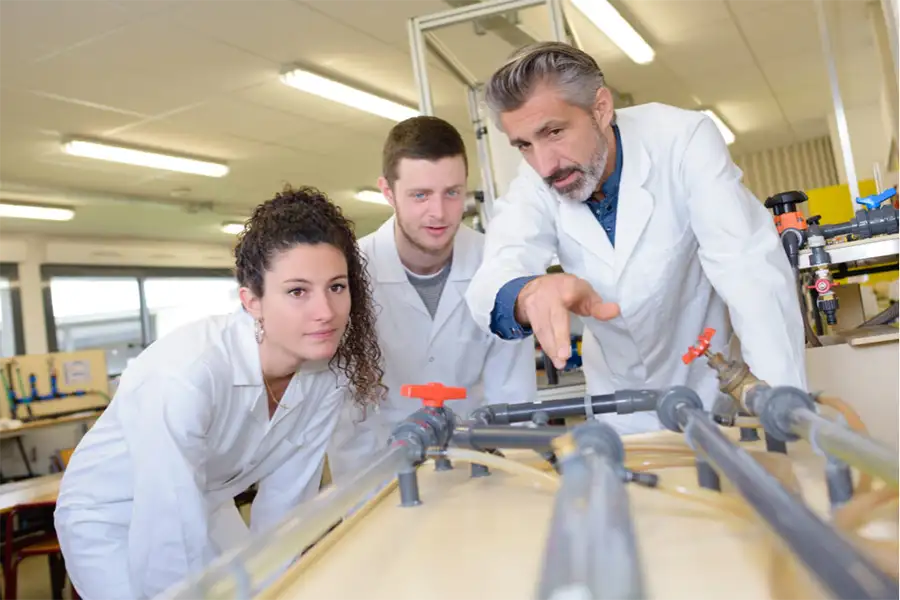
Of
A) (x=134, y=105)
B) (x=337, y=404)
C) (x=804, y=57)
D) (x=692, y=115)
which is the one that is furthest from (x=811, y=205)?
(x=134, y=105)

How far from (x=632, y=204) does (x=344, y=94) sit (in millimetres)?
3376

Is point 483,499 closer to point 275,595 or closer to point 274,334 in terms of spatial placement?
point 275,595

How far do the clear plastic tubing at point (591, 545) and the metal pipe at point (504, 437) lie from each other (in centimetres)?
25

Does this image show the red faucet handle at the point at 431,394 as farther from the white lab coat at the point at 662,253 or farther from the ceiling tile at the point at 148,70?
the ceiling tile at the point at 148,70

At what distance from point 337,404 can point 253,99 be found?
338cm

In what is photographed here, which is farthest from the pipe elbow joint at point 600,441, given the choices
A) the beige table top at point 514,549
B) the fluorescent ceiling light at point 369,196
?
the fluorescent ceiling light at point 369,196

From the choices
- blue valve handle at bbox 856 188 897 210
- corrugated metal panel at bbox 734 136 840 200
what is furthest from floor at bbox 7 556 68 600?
corrugated metal panel at bbox 734 136 840 200

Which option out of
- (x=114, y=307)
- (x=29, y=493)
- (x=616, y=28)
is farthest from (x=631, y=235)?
(x=114, y=307)

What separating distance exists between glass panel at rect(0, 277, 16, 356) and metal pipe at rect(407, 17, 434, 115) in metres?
5.58

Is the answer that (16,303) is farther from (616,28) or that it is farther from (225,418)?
(225,418)

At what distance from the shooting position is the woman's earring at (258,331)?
1.33m

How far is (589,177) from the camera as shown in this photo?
1349mm

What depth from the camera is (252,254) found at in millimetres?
1326

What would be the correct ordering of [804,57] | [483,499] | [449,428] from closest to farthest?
[483,499] → [449,428] → [804,57]
